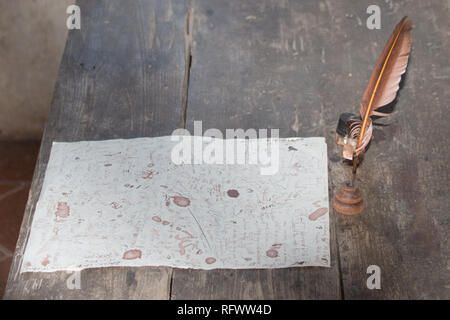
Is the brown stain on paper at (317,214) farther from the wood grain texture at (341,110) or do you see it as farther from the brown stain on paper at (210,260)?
the brown stain on paper at (210,260)

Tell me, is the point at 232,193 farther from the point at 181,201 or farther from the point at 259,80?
the point at 259,80

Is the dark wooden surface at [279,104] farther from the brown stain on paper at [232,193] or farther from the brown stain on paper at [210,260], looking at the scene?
the brown stain on paper at [232,193]

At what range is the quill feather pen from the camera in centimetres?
122

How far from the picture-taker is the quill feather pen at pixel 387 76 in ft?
3.99

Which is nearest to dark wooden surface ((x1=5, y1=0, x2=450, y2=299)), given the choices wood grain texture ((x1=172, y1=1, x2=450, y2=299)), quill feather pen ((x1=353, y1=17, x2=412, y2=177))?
wood grain texture ((x1=172, y1=1, x2=450, y2=299))

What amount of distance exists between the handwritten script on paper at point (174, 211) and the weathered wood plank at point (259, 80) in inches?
1.5

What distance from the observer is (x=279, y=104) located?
1.54 m

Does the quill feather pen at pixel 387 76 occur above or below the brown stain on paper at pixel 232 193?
above

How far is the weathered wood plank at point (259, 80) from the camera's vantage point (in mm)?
1143

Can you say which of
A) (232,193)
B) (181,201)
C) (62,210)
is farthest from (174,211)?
(62,210)

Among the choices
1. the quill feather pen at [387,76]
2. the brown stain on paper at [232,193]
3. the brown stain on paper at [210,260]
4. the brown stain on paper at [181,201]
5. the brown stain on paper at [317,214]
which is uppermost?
the quill feather pen at [387,76]

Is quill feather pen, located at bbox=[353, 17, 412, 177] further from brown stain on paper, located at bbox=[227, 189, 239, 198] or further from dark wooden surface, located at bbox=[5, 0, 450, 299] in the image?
brown stain on paper, located at bbox=[227, 189, 239, 198]

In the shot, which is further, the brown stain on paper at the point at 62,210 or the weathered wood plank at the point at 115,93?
the brown stain on paper at the point at 62,210

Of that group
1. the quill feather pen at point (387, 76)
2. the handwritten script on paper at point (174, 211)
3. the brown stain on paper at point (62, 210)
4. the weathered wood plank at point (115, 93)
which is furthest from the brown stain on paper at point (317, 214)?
the brown stain on paper at point (62, 210)
